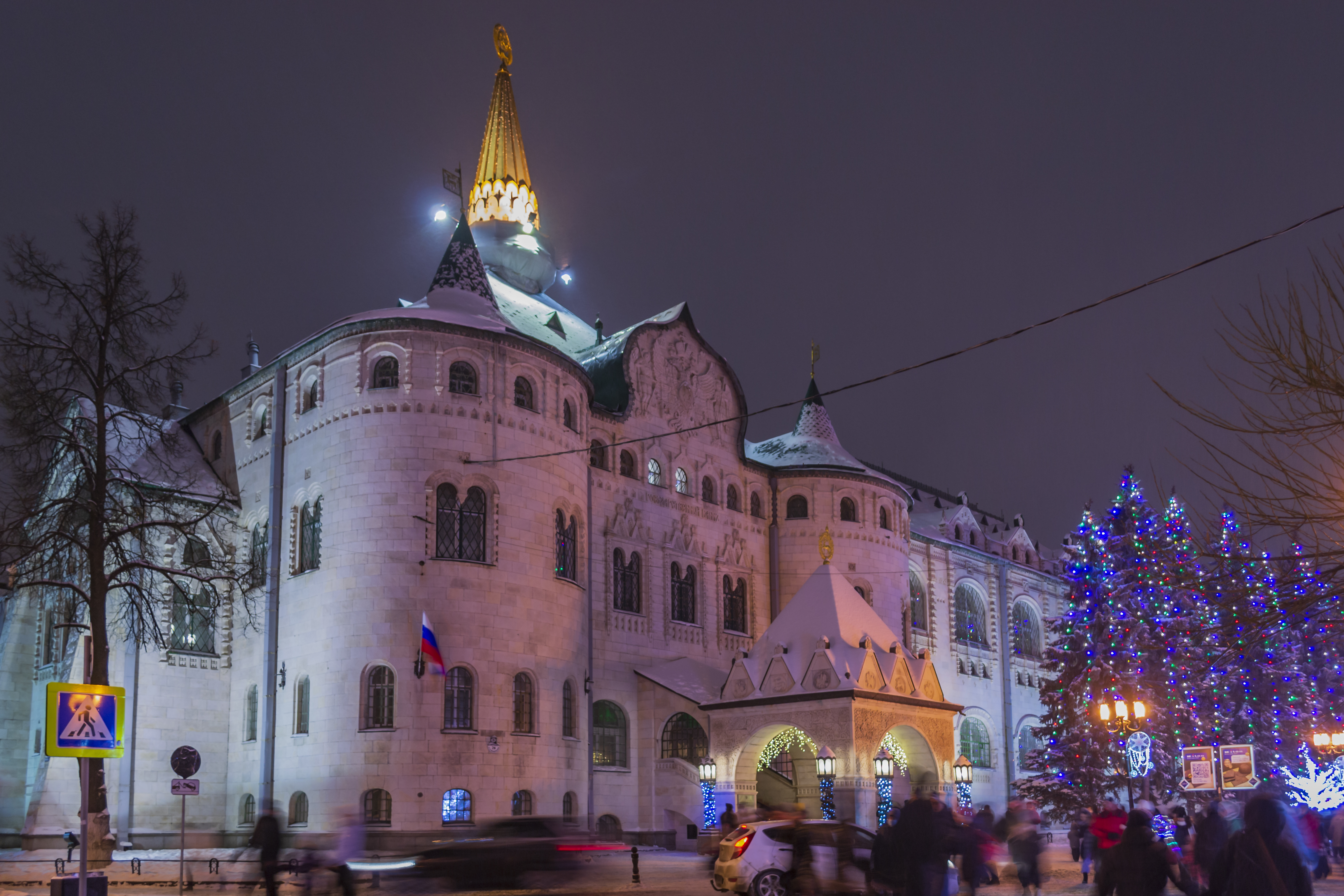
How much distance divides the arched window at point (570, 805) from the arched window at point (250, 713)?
900 cm

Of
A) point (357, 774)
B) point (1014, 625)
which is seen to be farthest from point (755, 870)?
point (1014, 625)

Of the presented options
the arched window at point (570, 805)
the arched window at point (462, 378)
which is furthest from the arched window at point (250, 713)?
the arched window at point (462, 378)

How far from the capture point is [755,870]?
20.2 metres

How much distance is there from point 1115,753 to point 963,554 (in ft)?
76.2

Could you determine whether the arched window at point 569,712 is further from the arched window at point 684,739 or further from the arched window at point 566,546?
the arched window at point 684,739

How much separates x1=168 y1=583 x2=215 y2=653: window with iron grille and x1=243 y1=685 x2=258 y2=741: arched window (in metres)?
2.01

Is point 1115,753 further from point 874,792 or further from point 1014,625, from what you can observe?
point 1014,625

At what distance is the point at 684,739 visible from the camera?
1538 inches

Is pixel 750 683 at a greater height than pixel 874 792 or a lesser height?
greater

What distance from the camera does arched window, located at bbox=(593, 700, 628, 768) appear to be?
3819 centimetres

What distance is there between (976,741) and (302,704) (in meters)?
33.0

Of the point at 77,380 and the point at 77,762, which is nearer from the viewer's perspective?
the point at 77,380

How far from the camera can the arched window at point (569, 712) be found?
3553 centimetres

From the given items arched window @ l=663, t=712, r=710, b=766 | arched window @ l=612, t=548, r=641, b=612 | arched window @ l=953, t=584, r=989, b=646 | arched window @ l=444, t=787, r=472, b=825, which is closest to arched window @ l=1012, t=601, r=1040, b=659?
arched window @ l=953, t=584, r=989, b=646
